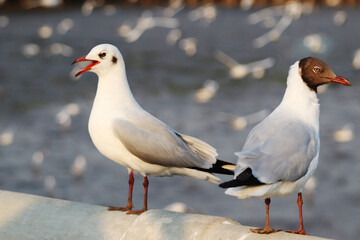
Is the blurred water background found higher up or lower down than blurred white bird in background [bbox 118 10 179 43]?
lower down

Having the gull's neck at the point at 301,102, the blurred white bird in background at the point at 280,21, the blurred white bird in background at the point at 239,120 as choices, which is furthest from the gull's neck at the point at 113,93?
the blurred white bird in background at the point at 280,21

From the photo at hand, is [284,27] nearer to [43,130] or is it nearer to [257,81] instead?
[257,81]

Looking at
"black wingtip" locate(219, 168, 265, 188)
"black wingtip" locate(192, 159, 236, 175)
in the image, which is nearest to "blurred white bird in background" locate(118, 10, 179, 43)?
"black wingtip" locate(192, 159, 236, 175)

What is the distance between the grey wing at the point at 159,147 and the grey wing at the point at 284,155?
88cm

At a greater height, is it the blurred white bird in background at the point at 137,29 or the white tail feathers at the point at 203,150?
the white tail feathers at the point at 203,150

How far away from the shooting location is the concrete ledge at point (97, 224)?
388cm

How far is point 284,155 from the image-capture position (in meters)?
4.32

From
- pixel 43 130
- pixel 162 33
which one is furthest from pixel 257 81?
pixel 162 33

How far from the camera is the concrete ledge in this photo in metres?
3.88

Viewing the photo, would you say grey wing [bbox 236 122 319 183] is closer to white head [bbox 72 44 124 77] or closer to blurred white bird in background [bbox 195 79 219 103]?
white head [bbox 72 44 124 77]

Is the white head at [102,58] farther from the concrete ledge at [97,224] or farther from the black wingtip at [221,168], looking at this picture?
the concrete ledge at [97,224]

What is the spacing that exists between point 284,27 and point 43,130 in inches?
1124

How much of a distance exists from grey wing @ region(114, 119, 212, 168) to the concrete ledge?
86 cm

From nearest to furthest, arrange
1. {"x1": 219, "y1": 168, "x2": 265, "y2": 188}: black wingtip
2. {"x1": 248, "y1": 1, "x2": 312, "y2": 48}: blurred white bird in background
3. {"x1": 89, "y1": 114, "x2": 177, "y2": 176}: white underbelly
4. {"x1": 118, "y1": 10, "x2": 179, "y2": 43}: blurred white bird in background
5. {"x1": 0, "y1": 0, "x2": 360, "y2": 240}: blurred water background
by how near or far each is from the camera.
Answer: {"x1": 219, "y1": 168, "x2": 265, "y2": 188}: black wingtip → {"x1": 89, "y1": 114, "x2": 177, "y2": 176}: white underbelly → {"x1": 0, "y1": 0, "x2": 360, "y2": 240}: blurred water background → {"x1": 118, "y1": 10, "x2": 179, "y2": 43}: blurred white bird in background → {"x1": 248, "y1": 1, "x2": 312, "y2": 48}: blurred white bird in background
